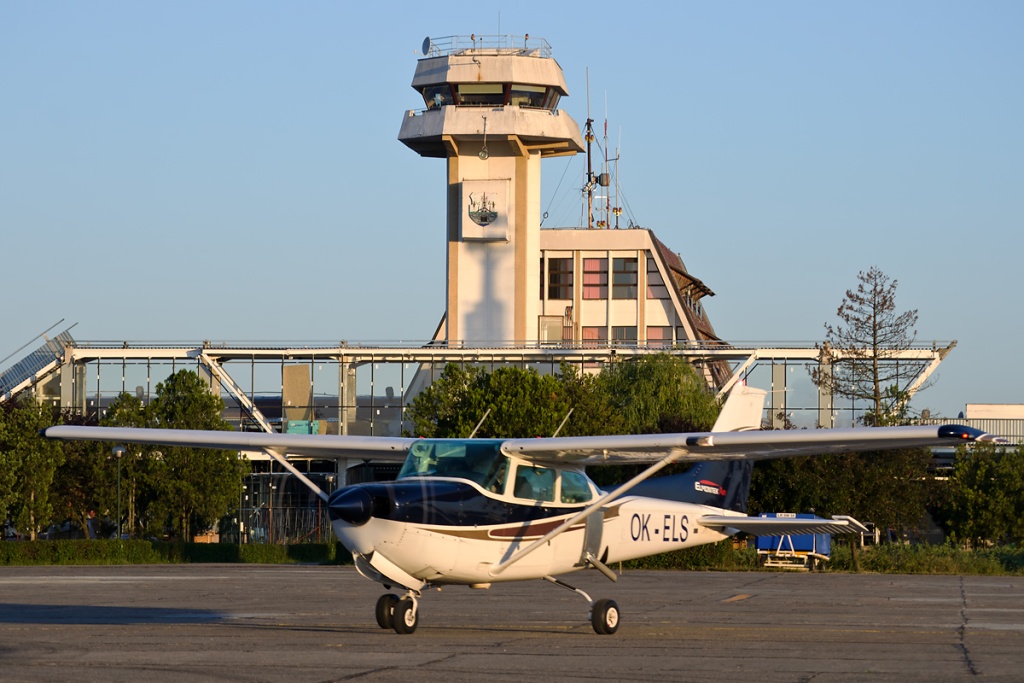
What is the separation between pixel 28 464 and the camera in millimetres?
53469

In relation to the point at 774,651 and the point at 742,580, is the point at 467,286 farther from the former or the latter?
the point at 774,651

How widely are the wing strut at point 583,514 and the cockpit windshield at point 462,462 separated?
0.79m

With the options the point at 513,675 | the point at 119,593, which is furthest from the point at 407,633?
the point at 119,593

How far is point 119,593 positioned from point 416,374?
4776cm

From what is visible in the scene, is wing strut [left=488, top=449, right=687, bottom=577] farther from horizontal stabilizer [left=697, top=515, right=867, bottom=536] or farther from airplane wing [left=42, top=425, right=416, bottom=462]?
airplane wing [left=42, top=425, right=416, bottom=462]

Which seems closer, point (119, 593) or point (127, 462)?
point (119, 593)

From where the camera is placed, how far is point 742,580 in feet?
107

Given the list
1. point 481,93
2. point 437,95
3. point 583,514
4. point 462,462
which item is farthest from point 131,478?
point 462,462

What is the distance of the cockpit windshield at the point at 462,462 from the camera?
635 inches

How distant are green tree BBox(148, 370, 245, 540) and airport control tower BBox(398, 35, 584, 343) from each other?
18.1m

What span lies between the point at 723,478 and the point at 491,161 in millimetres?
55210

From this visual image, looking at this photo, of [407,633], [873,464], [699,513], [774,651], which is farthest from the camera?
[873,464]

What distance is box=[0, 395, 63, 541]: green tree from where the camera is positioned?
175 ft

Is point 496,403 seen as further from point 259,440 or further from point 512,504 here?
point 512,504
